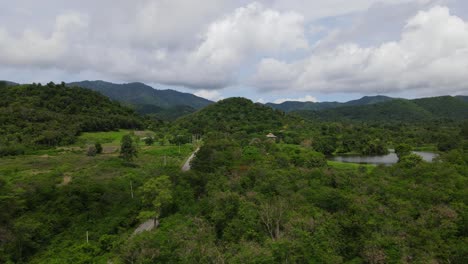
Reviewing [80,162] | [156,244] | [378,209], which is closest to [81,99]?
[80,162]

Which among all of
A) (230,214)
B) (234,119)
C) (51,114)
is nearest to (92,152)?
(51,114)

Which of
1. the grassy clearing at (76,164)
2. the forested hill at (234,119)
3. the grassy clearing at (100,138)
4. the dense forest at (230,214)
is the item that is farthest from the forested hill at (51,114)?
the forested hill at (234,119)

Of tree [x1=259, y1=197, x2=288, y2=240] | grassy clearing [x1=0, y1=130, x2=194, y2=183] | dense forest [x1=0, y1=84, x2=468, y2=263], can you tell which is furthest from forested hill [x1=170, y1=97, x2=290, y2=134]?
tree [x1=259, y1=197, x2=288, y2=240]

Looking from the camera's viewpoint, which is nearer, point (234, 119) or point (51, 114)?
point (51, 114)

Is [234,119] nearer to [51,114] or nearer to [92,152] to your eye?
[51,114]

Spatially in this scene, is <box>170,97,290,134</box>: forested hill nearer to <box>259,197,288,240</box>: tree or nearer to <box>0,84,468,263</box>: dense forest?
<box>0,84,468,263</box>: dense forest

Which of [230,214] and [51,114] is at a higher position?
[51,114]

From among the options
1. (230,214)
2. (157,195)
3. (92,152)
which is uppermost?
(92,152)

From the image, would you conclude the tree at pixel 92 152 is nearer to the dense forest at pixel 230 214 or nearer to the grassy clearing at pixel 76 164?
the grassy clearing at pixel 76 164
